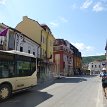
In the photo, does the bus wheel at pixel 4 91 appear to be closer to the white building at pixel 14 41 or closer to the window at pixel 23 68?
the window at pixel 23 68

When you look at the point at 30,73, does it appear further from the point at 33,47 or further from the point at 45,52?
the point at 45,52

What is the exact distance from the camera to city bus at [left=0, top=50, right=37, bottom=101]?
44.9 ft

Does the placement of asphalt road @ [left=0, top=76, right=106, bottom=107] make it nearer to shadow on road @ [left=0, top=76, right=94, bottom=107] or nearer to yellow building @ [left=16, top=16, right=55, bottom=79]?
shadow on road @ [left=0, top=76, right=94, bottom=107]

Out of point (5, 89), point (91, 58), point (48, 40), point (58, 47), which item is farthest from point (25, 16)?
point (91, 58)

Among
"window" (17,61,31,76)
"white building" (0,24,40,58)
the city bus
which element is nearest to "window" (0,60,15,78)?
the city bus

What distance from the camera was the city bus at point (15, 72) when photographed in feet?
44.9

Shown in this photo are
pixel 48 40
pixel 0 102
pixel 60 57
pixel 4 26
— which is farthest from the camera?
pixel 60 57

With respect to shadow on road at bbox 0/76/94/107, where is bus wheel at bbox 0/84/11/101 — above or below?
above

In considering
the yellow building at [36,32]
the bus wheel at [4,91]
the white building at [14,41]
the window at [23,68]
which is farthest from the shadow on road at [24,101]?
the yellow building at [36,32]

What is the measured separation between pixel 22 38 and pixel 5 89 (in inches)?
806

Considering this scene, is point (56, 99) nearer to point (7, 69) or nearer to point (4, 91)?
point (4, 91)

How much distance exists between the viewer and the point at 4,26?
28.3 m

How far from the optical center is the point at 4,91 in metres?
13.7

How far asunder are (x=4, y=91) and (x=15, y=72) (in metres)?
1.64
